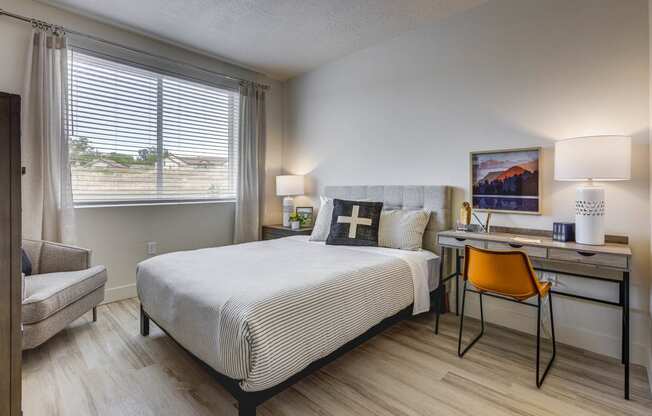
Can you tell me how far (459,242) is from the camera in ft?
8.30

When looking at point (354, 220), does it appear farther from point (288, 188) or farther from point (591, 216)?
point (591, 216)

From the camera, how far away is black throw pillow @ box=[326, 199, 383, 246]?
2.96 m

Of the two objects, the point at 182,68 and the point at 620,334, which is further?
the point at 182,68

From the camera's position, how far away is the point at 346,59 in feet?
12.6

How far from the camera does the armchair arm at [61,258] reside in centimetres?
260

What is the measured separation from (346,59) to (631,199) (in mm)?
2955

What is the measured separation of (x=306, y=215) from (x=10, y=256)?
315 centimetres

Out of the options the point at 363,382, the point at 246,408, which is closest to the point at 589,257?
the point at 363,382

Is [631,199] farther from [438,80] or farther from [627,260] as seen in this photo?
[438,80]

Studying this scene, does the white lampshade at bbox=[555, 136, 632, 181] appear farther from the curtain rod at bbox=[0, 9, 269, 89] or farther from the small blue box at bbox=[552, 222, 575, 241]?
the curtain rod at bbox=[0, 9, 269, 89]

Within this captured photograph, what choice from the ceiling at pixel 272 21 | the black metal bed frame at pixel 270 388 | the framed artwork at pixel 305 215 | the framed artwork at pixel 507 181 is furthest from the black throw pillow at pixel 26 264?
the framed artwork at pixel 507 181

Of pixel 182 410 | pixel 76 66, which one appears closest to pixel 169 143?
pixel 76 66

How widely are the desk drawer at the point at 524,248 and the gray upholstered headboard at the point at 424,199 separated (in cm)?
60

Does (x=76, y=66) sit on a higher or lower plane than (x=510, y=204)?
higher
